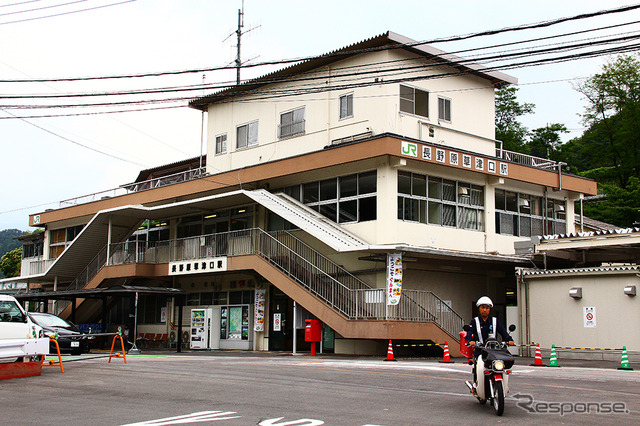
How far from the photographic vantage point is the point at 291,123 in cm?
3062

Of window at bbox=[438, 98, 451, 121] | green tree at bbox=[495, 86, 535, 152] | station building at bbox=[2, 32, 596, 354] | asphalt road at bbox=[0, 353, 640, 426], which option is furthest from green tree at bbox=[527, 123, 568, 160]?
asphalt road at bbox=[0, 353, 640, 426]

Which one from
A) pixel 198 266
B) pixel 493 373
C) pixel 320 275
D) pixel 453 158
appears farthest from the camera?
pixel 198 266

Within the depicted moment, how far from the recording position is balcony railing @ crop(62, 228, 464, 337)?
24.0 m

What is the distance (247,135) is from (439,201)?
32.8ft

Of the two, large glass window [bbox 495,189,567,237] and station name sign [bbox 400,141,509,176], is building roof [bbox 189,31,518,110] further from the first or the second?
large glass window [bbox 495,189,567,237]

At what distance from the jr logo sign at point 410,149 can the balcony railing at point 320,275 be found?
15.6 ft

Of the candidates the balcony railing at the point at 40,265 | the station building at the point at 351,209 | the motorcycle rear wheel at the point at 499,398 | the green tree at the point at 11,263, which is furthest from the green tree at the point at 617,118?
the green tree at the point at 11,263

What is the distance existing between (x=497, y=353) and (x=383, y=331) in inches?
526

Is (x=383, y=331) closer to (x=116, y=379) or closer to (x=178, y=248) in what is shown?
(x=116, y=379)

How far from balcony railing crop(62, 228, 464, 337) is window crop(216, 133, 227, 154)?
473cm

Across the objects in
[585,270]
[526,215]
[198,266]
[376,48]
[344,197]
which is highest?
[376,48]

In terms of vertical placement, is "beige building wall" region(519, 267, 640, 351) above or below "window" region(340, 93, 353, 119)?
below

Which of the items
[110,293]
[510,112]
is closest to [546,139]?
[510,112]

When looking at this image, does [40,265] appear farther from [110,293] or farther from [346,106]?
[346,106]
